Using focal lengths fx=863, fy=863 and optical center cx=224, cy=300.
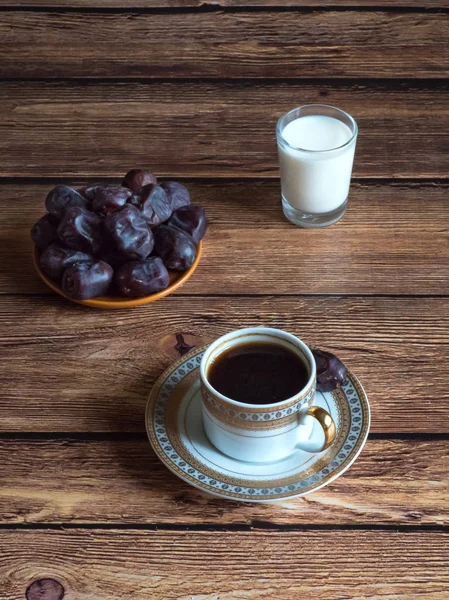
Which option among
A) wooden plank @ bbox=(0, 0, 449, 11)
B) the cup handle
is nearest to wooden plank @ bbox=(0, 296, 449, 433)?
the cup handle

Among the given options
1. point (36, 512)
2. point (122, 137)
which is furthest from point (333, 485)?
point (122, 137)

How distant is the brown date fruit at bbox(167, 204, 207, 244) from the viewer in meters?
0.99

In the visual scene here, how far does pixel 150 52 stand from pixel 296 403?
859 millimetres

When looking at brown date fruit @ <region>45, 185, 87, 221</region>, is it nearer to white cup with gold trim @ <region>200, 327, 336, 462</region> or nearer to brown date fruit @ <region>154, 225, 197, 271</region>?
brown date fruit @ <region>154, 225, 197, 271</region>

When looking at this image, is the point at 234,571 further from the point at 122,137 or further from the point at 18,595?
the point at 122,137

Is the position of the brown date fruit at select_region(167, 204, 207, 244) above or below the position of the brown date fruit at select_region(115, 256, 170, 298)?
above

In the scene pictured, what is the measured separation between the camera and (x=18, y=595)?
681 mm

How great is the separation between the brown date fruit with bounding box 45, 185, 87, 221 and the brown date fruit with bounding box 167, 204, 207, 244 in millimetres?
105

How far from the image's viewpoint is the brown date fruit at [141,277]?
0.92 meters

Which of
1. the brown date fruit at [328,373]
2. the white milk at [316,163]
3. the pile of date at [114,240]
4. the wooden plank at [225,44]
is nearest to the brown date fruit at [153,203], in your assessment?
the pile of date at [114,240]

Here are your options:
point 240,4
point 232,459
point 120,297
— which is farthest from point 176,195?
point 240,4

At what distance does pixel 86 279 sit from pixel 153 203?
12 centimetres

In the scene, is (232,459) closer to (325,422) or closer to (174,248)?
(325,422)

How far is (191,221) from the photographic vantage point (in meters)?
0.99
